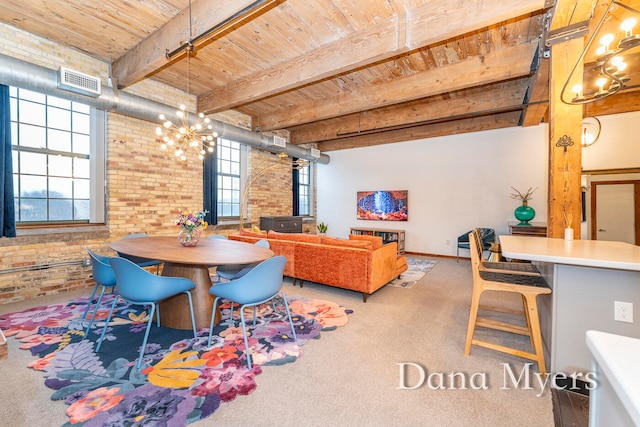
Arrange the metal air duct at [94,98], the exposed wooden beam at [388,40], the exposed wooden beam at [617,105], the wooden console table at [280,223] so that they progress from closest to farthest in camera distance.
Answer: the exposed wooden beam at [388,40]
the metal air duct at [94,98]
the exposed wooden beam at [617,105]
the wooden console table at [280,223]

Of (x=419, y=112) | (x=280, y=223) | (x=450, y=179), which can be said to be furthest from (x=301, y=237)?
(x=450, y=179)

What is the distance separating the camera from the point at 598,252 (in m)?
1.93

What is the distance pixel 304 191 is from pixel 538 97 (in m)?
6.07

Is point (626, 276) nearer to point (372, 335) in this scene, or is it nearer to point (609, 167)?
point (372, 335)

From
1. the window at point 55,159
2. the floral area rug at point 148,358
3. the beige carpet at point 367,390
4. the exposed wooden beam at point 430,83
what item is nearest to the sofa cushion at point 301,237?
the floral area rug at point 148,358

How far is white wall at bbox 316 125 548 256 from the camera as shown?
20.2 feet

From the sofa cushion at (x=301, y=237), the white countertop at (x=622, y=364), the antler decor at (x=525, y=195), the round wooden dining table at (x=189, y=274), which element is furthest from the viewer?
the antler decor at (x=525, y=195)

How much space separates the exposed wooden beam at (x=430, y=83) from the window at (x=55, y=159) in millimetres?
3450

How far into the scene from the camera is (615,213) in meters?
5.56

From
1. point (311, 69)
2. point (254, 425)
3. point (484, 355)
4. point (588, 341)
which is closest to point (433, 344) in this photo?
point (484, 355)

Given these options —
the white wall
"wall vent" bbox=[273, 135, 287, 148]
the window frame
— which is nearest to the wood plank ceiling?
the white wall

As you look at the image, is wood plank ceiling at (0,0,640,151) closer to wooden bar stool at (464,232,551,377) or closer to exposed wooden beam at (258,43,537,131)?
exposed wooden beam at (258,43,537,131)

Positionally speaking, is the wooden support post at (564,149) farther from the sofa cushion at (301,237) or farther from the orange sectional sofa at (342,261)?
the sofa cushion at (301,237)

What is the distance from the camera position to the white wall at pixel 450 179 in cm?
615
